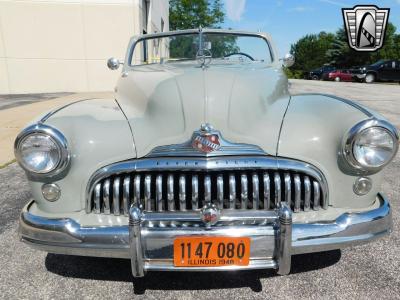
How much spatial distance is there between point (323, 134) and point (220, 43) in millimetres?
1893

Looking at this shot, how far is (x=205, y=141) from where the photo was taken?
6.20ft

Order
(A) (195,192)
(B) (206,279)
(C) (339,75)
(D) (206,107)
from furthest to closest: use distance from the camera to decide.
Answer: (C) (339,75), (B) (206,279), (D) (206,107), (A) (195,192)

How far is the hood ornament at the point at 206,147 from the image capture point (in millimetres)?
1887

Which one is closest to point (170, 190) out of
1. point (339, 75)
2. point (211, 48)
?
point (211, 48)

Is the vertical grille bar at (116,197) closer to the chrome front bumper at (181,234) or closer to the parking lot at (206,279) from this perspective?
the chrome front bumper at (181,234)

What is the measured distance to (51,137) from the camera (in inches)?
74.6

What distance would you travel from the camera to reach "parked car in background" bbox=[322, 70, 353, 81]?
1046 inches

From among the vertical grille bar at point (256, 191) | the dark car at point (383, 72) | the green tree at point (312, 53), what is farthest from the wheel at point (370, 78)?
the green tree at point (312, 53)

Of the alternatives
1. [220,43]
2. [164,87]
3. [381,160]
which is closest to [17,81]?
[220,43]

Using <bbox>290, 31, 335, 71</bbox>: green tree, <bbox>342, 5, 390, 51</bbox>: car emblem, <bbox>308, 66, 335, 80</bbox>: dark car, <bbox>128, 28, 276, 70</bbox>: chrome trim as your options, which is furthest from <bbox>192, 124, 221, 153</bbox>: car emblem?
<bbox>290, 31, 335, 71</bbox>: green tree

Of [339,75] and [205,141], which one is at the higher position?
[205,141]

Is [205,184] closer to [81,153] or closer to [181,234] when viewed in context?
[181,234]

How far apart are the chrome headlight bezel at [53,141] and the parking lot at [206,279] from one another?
75 cm

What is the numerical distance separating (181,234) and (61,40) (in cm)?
1388
